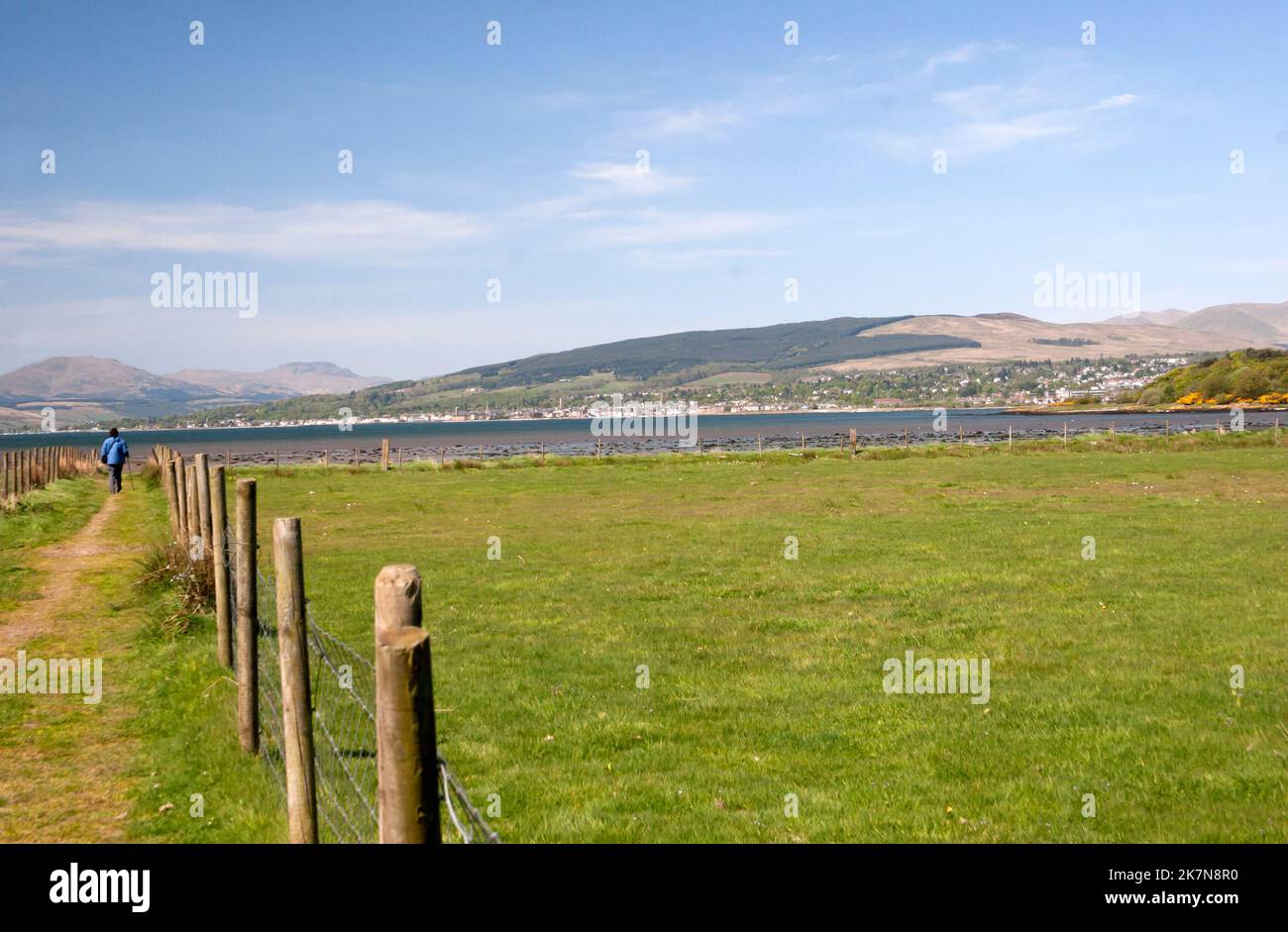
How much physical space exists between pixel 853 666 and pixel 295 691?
23.5 feet

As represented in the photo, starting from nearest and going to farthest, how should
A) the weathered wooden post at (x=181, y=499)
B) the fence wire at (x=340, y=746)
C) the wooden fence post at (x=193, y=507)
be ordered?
the fence wire at (x=340, y=746) < the wooden fence post at (x=193, y=507) < the weathered wooden post at (x=181, y=499)

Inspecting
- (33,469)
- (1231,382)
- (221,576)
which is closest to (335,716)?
(221,576)

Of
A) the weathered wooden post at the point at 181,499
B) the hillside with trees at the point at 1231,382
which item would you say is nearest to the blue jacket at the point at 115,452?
the weathered wooden post at the point at 181,499

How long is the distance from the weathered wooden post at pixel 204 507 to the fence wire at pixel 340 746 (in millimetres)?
2091

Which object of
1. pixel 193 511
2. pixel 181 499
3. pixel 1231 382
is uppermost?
pixel 1231 382

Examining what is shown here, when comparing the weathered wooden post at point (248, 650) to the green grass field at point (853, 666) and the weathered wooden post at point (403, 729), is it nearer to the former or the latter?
the green grass field at point (853, 666)

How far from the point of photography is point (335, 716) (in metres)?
9.86

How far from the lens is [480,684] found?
11531 mm

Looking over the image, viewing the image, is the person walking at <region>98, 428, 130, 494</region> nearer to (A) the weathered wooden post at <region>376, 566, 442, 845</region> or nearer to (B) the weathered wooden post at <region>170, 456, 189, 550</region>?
(B) the weathered wooden post at <region>170, 456, 189, 550</region>

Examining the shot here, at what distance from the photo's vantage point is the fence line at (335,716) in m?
3.65

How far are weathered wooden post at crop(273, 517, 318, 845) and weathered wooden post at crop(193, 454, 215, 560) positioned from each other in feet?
25.7

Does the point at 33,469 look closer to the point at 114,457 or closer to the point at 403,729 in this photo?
the point at 114,457
